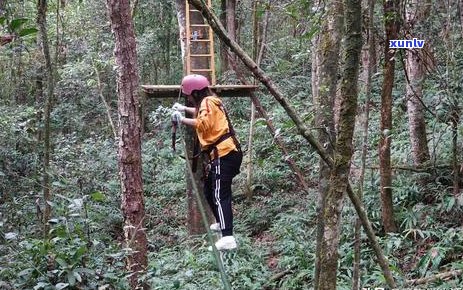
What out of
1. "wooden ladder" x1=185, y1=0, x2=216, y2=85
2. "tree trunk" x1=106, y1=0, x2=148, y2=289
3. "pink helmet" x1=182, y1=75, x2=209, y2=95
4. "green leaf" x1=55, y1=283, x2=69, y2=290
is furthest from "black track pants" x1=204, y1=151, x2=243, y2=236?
"wooden ladder" x1=185, y1=0, x2=216, y2=85

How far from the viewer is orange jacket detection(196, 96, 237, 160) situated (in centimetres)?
503

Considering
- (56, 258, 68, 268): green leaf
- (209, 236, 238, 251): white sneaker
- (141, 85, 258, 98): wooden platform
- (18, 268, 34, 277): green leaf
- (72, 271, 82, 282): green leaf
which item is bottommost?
(209, 236, 238, 251): white sneaker

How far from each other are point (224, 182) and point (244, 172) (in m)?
5.23

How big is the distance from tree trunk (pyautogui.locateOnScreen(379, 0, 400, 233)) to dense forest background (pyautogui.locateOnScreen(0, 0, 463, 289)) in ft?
0.13

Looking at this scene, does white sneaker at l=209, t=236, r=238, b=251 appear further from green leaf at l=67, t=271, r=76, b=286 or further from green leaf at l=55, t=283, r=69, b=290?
green leaf at l=55, t=283, r=69, b=290

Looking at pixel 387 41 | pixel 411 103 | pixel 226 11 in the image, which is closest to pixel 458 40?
pixel 411 103

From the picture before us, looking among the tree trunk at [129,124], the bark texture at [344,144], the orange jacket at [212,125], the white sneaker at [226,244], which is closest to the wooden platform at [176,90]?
the orange jacket at [212,125]

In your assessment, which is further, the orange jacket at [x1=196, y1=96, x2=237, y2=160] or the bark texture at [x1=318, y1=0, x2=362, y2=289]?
the orange jacket at [x1=196, y1=96, x2=237, y2=160]

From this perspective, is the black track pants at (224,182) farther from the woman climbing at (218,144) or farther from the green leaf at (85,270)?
the green leaf at (85,270)

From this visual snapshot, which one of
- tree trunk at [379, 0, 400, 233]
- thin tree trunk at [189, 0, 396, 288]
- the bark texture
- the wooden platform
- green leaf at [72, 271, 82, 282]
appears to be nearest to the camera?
thin tree trunk at [189, 0, 396, 288]

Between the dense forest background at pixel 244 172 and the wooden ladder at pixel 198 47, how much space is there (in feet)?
3.51

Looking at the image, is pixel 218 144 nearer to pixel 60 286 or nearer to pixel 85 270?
pixel 85 270

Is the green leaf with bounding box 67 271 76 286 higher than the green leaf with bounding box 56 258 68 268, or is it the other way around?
the green leaf with bounding box 56 258 68 268

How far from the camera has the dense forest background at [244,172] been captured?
3400 millimetres
